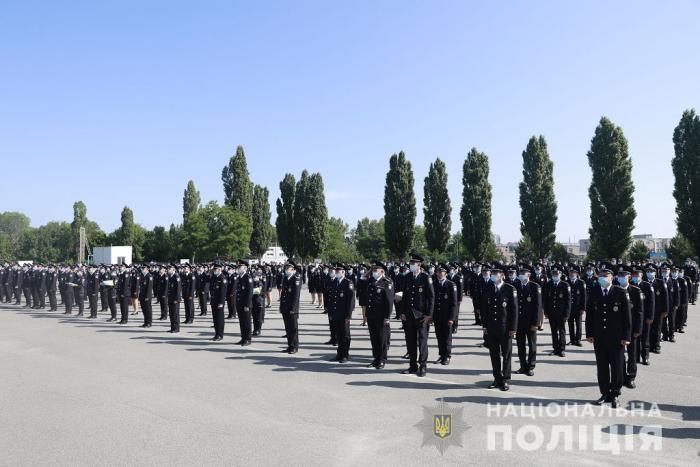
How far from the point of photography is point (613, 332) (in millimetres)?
7395

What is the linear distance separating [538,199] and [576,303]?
37152 millimetres

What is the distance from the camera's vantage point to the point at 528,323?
9.65 m

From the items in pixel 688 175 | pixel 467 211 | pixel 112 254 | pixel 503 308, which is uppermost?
pixel 688 175

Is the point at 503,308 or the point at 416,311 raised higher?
the point at 503,308

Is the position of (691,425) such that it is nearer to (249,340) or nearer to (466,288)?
(249,340)

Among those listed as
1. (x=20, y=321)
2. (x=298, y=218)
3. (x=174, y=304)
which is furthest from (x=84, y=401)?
(x=298, y=218)

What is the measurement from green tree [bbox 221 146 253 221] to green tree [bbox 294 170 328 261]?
20.6 ft

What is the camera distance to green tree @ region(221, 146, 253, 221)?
2475 inches

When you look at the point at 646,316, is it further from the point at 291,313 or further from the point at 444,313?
the point at 291,313

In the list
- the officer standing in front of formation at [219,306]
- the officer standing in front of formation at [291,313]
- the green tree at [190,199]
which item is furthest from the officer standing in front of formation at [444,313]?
the green tree at [190,199]

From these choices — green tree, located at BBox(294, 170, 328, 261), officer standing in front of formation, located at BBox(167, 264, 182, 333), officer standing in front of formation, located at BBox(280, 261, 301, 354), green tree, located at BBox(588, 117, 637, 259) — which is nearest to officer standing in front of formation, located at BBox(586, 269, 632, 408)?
officer standing in front of formation, located at BBox(280, 261, 301, 354)

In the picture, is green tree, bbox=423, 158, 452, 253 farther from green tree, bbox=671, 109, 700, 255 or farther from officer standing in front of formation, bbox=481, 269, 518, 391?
officer standing in front of formation, bbox=481, 269, 518, 391

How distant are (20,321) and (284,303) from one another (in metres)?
12.4

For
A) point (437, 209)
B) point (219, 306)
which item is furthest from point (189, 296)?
point (437, 209)
